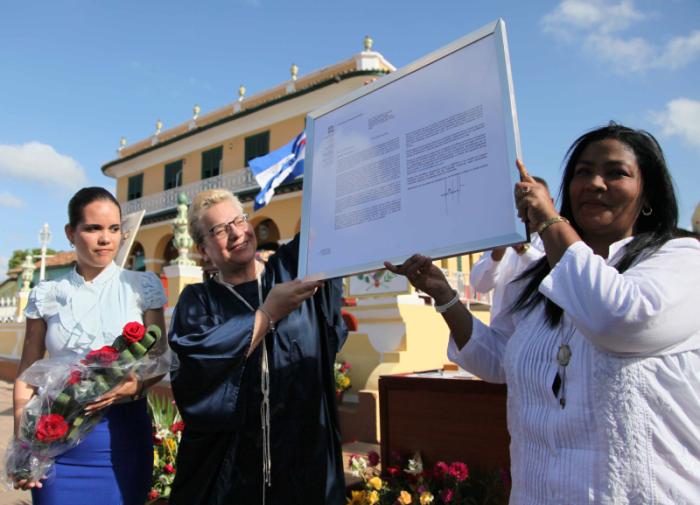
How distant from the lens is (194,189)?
1753 cm

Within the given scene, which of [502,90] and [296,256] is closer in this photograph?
[502,90]

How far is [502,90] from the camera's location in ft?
5.09

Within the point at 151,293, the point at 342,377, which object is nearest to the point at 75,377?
the point at 151,293

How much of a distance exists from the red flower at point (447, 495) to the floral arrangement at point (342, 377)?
3.39 meters

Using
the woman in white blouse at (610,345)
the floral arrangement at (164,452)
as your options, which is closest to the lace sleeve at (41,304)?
the floral arrangement at (164,452)

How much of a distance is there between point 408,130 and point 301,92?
44.4 ft

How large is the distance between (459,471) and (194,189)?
16420 mm

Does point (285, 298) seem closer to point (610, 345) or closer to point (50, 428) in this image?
point (50, 428)

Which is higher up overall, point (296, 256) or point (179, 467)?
point (296, 256)

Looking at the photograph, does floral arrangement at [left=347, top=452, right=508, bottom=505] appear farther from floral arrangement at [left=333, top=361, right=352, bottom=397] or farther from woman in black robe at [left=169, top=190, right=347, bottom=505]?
floral arrangement at [left=333, top=361, right=352, bottom=397]

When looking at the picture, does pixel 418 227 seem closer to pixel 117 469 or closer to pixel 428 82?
pixel 428 82

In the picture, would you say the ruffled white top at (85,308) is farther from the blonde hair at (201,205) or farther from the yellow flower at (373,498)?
the yellow flower at (373,498)

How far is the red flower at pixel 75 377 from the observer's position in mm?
1981

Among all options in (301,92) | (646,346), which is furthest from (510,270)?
(301,92)
